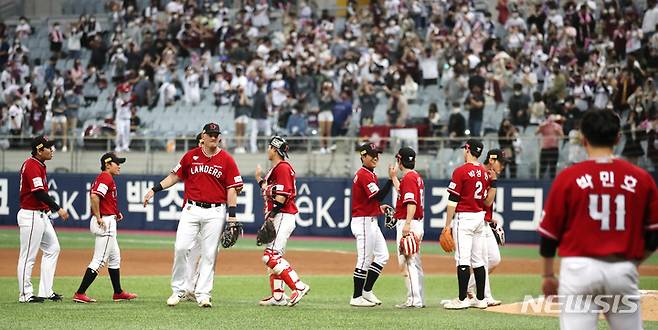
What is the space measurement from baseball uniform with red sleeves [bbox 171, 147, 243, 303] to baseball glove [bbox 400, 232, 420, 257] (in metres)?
2.09

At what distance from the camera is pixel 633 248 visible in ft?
20.2

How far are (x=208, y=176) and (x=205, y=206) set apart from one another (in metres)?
0.35

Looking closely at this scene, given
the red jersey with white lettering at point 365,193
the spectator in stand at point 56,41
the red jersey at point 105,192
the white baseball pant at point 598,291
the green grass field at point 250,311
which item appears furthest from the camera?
the spectator in stand at point 56,41

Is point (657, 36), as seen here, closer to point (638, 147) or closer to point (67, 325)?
point (638, 147)

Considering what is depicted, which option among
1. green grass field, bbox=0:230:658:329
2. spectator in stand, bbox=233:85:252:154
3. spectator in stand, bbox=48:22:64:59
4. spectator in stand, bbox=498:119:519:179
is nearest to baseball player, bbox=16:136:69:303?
green grass field, bbox=0:230:658:329

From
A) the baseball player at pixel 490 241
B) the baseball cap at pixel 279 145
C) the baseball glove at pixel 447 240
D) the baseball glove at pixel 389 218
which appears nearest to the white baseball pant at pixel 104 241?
the baseball cap at pixel 279 145

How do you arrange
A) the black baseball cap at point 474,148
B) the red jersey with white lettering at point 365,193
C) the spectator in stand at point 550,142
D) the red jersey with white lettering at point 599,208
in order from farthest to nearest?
the spectator in stand at point 550,142 → the red jersey with white lettering at point 365,193 → the black baseball cap at point 474,148 → the red jersey with white lettering at point 599,208

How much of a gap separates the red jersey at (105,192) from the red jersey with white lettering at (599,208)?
775 centimetres

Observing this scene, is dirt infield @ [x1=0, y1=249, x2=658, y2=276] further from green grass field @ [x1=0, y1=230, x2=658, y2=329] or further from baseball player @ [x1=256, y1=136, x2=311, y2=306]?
baseball player @ [x1=256, y1=136, x2=311, y2=306]

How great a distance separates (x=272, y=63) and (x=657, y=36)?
10.7 m

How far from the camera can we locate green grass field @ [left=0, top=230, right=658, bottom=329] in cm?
1060

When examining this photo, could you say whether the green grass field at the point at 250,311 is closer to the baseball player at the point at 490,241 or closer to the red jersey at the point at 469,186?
the baseball player at the point at 490,241

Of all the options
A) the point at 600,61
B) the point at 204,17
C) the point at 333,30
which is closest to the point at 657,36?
the point at 600,61

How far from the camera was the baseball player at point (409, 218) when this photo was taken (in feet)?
40.9
